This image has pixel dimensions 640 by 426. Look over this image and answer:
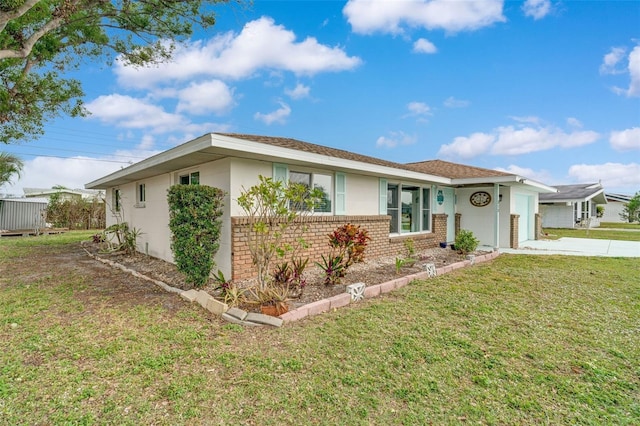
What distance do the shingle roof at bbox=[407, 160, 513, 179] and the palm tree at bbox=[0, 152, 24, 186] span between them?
74.2 ft

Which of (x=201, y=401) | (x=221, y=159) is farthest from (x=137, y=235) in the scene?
(x=201, y=401)

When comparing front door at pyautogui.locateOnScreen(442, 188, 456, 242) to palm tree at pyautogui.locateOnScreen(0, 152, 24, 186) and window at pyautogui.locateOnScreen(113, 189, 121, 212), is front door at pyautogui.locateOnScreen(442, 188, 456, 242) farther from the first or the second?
palm tree at pyautogui.locateOnScreen(0, 152, 24, 186)

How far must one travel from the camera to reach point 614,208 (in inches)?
1282

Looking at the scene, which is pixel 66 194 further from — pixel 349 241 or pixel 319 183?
pixel 349 241

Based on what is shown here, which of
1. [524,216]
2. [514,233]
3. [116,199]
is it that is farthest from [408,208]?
[116,199]

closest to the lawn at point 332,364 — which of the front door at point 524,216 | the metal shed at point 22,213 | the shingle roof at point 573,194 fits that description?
the front door at point 524,216

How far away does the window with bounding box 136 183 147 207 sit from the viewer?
983 centimetres

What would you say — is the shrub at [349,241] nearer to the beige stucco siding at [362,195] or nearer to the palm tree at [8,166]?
the beige stucco siding at [362,195]

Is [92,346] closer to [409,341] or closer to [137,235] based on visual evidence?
[409,341]

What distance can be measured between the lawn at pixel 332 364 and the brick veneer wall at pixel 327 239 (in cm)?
134

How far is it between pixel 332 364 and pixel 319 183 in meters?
4.93

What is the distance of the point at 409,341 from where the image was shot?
358 cm

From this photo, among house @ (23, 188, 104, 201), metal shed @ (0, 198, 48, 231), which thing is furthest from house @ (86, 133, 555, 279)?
house @ (23, 188, 104, 201)

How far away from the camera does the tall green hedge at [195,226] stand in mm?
5188
